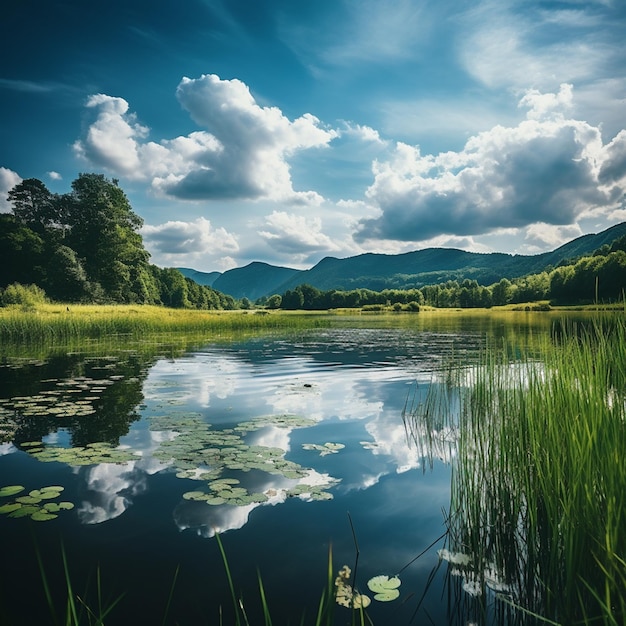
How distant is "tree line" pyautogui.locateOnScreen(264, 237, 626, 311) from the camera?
92625mm

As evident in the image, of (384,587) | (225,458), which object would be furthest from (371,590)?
(225,458)

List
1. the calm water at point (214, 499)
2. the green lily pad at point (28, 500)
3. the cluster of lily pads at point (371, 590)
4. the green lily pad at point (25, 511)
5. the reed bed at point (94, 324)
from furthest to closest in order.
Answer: the reed bed at point (94, 324) < the green lily pad at point (28, 500) < the green lily pad at point (25, 511) < the calm water at point (214, 499) < the cluster of lily pads at point (371, 590)

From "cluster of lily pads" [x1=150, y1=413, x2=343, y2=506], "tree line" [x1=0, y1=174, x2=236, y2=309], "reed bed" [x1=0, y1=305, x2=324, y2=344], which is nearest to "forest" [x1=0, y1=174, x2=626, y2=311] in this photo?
"tree line" [x1=0, y1=174, x2=236, y2=309]

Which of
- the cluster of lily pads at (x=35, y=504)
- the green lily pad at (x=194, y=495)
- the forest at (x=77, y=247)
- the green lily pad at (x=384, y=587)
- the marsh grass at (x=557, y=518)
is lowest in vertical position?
the green lily pad at (x=384, y=587)

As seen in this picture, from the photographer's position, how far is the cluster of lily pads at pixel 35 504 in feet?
18.2

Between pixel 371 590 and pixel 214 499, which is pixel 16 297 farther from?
pixel 371 590

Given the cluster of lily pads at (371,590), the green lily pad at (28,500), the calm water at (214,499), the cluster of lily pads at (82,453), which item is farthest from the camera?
the cluster of lily pads at (82,453)

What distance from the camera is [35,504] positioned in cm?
588

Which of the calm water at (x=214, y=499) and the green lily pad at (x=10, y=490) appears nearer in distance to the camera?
the calm water at (x=214, y=499)

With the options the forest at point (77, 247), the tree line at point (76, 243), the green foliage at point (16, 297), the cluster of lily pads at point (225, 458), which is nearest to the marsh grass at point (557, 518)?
the cluster of lily pads at point (225, 458)

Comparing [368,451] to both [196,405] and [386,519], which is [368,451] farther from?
[196,405]

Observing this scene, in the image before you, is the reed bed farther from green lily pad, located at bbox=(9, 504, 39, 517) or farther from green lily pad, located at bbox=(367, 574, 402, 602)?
green lily pad, located at bbox=(367, 574, 402, 602)

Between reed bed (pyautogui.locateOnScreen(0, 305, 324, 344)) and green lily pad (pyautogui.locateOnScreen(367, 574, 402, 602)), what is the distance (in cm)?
2927

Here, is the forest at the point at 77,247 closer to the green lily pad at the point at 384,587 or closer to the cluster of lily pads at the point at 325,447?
the cluster of lily pads at the point at 325,447
